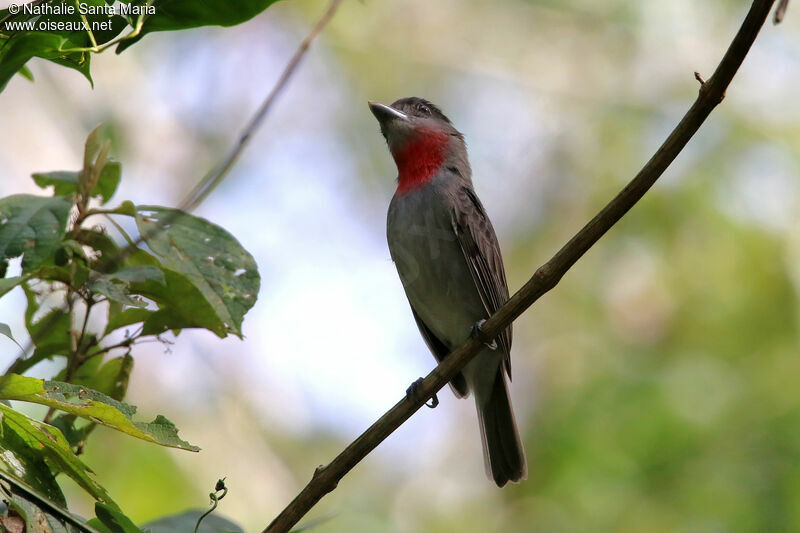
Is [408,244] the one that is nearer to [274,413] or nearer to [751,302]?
[751,302]

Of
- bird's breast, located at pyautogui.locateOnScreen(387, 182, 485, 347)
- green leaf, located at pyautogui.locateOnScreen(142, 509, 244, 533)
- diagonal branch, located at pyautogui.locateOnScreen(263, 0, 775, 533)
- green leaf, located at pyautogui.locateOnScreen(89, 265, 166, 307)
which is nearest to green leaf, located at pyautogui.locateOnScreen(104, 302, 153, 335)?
green leaf, located at pyautogui.locateOnScreen(89, 265, 166, 307)

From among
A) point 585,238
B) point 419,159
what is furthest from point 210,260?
point 419,159

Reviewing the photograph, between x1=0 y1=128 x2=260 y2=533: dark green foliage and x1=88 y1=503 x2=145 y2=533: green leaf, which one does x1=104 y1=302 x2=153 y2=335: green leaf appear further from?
x1=88 y1=503 x2=145 y2=533: green leaf

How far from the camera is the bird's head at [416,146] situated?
493cm

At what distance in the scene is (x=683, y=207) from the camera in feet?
32.8

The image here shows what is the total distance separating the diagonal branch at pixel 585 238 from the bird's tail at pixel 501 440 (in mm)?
2440

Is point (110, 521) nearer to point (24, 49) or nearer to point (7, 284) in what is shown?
point (7, 284)

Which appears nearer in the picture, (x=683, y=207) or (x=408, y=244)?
(x=408, y=244)

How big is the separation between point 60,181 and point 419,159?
8.52 ft

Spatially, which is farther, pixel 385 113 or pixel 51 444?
pixel 385 113

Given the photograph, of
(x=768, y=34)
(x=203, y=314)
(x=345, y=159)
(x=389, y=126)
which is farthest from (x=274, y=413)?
(x=203, y=314)

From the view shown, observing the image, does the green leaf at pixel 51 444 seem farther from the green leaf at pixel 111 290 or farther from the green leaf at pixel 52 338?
the green leaf at pixel 52 338

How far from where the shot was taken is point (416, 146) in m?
5.07

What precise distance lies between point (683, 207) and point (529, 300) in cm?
822
